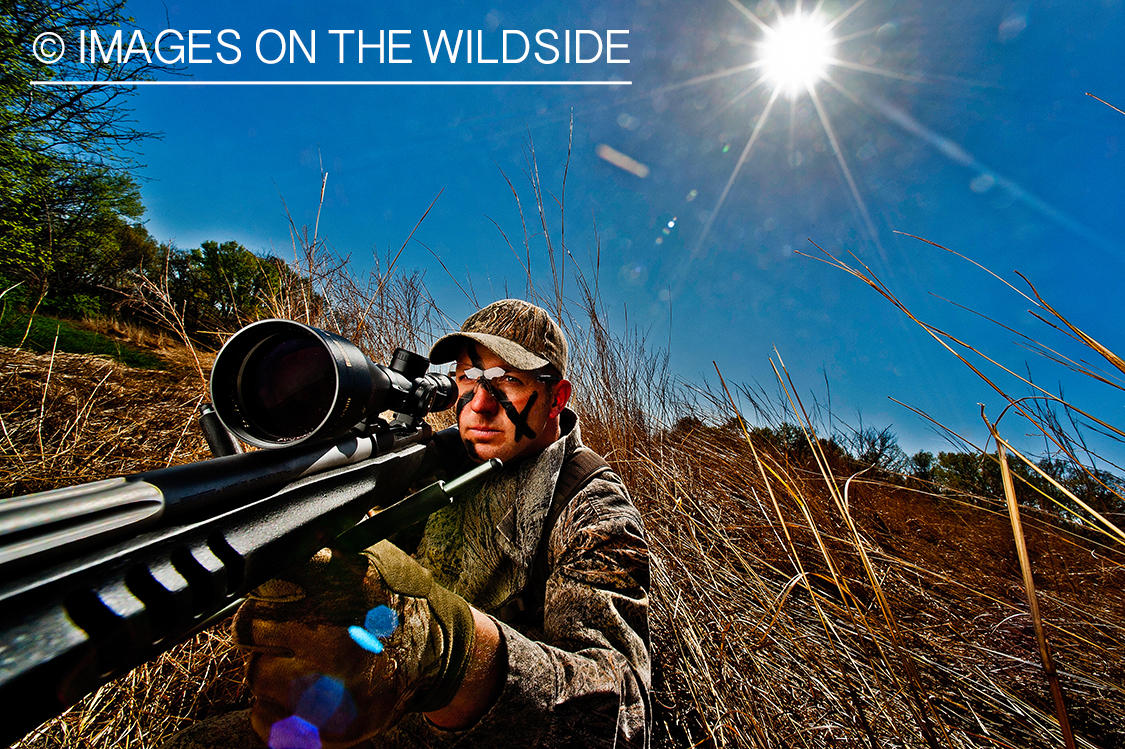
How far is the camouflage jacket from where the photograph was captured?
0.89 meters

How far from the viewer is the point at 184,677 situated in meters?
1.41

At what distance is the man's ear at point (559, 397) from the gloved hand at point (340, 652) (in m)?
0.97

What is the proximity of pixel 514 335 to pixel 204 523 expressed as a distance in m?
1.36

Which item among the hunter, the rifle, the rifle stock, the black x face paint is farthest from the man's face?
the rifle stock

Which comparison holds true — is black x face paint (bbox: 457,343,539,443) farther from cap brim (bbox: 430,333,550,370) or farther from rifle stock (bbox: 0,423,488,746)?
rifle stock (bbox: 0,423,488,746)

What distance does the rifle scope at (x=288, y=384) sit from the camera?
0.77 metres

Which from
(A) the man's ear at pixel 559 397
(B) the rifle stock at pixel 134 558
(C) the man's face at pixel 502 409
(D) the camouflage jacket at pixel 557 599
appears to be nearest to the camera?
(B) the rifle stock at pixel 134 558

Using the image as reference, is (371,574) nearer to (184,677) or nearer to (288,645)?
(288,645)

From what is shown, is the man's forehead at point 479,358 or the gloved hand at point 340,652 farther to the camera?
the man's forehead at point 479,358

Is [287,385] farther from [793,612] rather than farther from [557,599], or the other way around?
[793,612]

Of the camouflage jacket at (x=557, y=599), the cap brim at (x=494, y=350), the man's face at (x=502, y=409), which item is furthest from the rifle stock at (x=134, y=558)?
the cap brim at (x=494, y=350)

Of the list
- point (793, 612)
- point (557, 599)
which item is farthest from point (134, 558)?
point (793, 612)

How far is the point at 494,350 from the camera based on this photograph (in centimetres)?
167

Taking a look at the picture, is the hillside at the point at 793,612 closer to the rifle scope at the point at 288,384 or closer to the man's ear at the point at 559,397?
the man's ear at the point at 559,397
